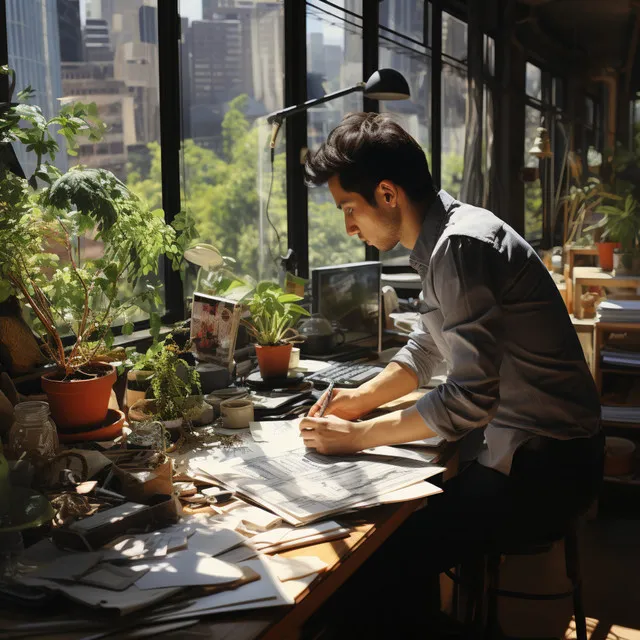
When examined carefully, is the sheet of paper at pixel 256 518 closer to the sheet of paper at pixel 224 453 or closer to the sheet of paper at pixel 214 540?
the sheet of paper at pixel 214 540

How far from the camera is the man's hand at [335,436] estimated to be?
1.86 meters

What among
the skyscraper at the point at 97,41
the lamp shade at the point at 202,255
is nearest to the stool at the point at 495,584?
the lamp shade at the point at 202,255

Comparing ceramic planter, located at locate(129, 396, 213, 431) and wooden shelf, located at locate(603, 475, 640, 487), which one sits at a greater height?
ceramic planter, located at locate(129, 396, 213, 431)

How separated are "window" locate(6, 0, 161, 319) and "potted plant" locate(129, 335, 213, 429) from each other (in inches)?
15.5

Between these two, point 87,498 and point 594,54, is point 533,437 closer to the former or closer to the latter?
point 87,498

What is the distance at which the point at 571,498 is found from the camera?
1901mm

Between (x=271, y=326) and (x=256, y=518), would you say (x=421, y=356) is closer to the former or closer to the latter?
(x=271, y=326)

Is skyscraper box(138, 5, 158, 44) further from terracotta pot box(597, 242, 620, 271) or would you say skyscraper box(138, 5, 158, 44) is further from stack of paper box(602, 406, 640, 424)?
terracotta pot box(597, 242, 620, 271)

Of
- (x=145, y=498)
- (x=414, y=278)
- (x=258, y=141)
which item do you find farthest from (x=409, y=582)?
(x=414, y=278)

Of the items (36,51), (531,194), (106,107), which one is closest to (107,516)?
(36,51)

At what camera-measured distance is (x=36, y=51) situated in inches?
91.7

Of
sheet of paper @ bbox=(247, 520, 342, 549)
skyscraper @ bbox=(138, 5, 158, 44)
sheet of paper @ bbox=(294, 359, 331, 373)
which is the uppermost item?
skyscraper @ bbox=(138, 5, 158, 44)

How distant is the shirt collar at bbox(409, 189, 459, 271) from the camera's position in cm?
198

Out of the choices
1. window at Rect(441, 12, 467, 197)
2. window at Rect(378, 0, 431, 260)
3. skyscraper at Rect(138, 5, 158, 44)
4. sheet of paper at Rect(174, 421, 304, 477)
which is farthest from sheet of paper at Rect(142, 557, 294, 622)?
window at Rect(441, 12, 467, 197)
